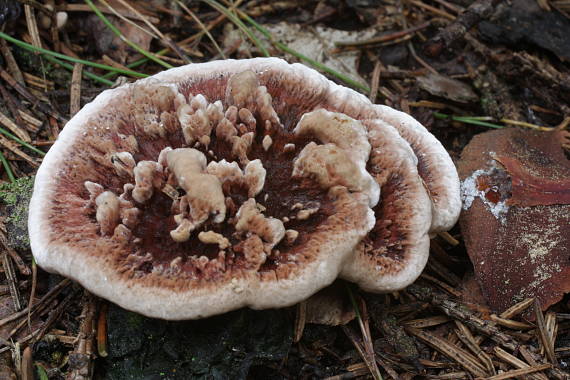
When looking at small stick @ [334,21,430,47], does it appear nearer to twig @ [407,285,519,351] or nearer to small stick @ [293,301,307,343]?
twig @ [407,285,519,351]

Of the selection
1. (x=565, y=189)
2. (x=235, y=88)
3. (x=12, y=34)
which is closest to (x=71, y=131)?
(x=235, y=88)

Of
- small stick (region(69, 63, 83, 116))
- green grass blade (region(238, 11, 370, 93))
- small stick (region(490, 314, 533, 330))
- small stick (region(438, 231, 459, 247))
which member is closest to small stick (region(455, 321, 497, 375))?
small stick (region(490, 314, 533, 330))

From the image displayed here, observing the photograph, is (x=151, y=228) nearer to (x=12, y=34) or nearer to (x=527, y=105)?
(x=12, y=34)

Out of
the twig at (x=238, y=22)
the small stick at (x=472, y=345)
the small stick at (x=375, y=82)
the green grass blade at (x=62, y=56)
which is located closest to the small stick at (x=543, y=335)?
the small stick at (x=472, y=345)

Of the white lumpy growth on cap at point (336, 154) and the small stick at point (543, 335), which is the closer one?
the white lumpy growth on cap at point (336, 154)

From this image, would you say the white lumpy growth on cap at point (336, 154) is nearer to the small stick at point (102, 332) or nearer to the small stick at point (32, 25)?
the small stick at point (102, 332)
